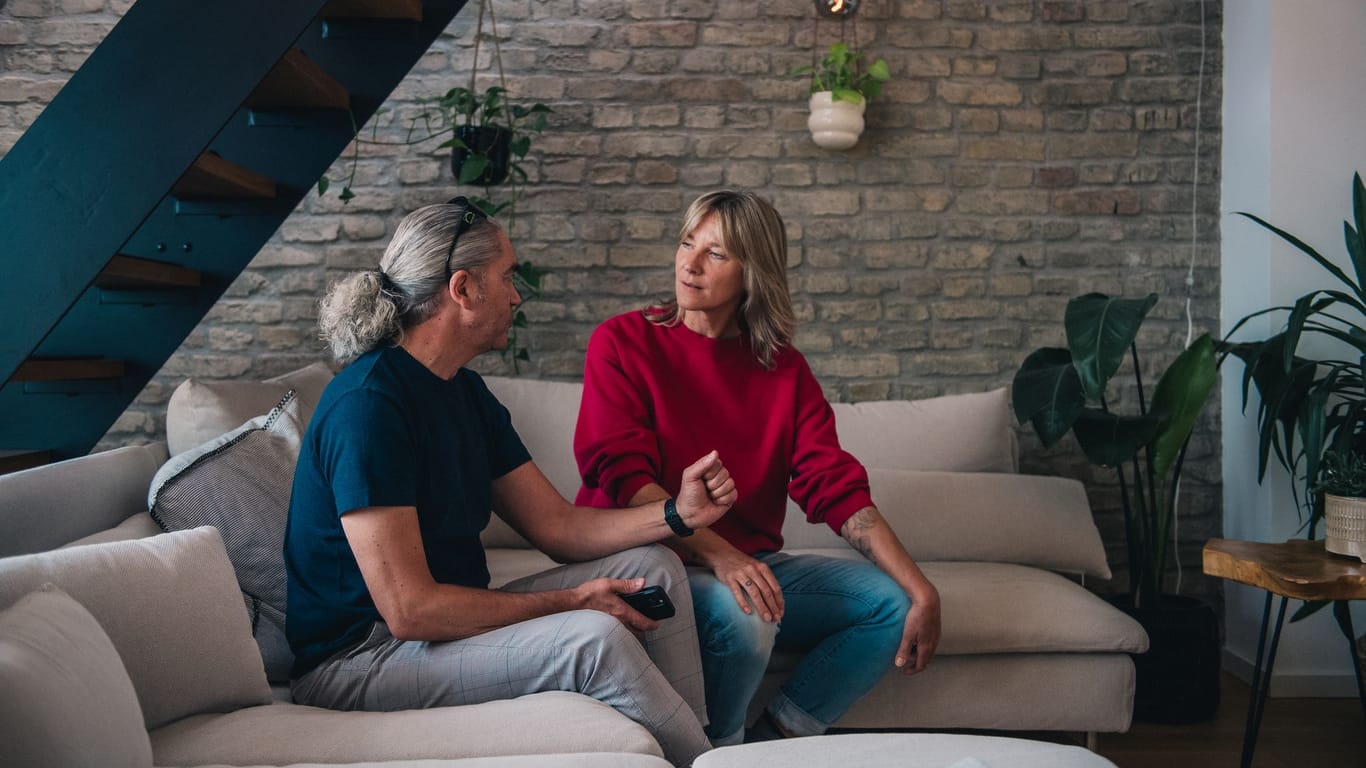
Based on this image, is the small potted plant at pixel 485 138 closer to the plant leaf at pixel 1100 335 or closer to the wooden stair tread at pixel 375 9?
the wooden stair tread at pixel 375 9

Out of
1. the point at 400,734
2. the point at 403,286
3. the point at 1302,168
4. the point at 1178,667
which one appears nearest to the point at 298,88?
the point at 403,286

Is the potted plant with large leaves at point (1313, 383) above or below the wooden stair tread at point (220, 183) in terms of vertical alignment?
→ below

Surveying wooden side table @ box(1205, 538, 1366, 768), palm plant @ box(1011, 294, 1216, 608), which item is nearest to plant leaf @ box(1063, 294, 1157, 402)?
palm plant @ box(1011, 294, 1216, 608)

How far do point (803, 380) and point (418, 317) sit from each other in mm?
908

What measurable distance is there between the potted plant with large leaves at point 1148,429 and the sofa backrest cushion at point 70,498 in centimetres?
218

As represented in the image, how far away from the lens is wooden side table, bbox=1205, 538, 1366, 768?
2.13 meters

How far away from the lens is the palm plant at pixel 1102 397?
2725mm

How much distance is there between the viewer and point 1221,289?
3.50m

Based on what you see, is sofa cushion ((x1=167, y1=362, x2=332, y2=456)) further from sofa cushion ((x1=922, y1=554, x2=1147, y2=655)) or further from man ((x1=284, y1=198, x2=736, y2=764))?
sofa cushion ((x1=922, y1=554, x2=1147, y2=655))

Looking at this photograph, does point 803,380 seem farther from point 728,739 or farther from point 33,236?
point 33,236

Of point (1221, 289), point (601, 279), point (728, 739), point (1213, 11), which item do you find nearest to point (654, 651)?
point (728, 739)

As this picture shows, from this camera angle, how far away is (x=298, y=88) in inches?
99.1

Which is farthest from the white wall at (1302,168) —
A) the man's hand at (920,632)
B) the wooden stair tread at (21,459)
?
the wooden stair tread at (21,459)

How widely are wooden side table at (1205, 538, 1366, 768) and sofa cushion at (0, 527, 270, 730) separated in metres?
1.97
